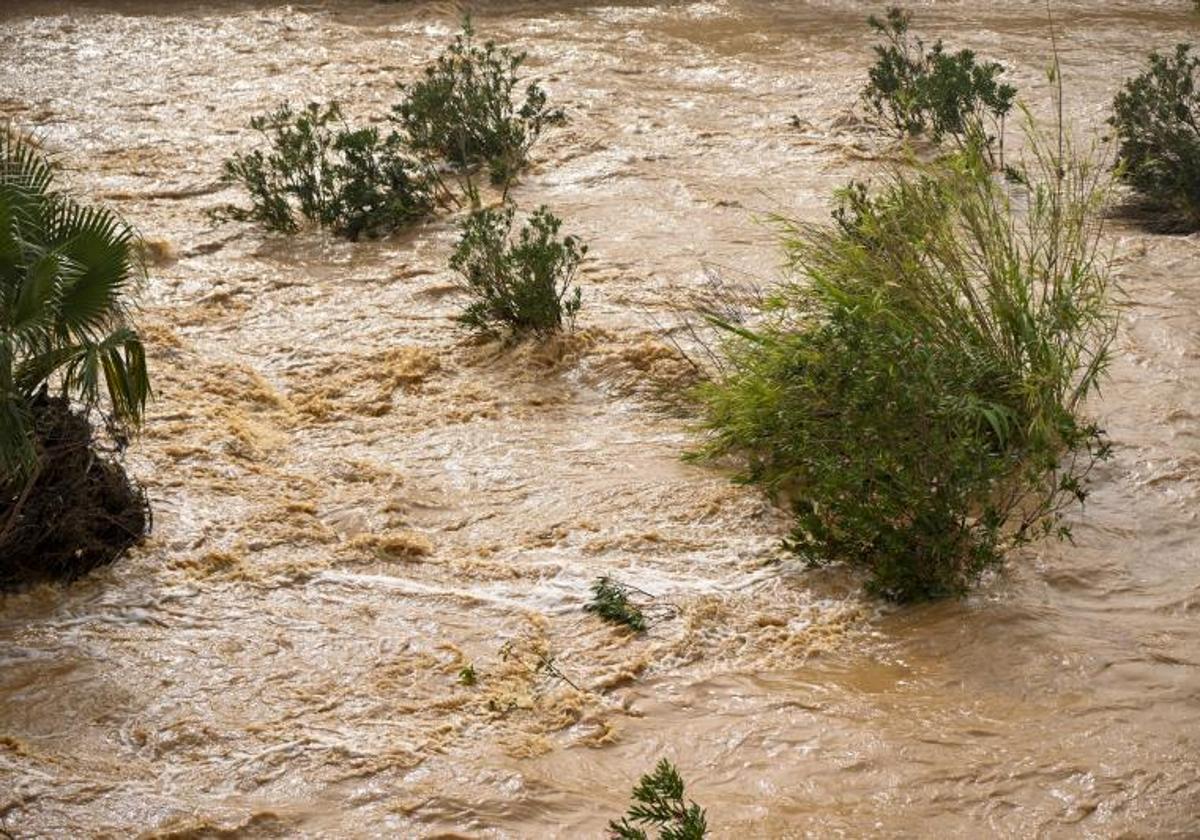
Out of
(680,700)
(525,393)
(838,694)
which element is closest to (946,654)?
(838,694)

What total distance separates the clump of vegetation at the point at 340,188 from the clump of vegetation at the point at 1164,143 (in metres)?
4.06

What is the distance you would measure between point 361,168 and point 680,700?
17.3 ft

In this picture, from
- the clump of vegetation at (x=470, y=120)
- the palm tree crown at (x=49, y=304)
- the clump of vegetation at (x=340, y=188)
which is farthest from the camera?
the clump of vegetation at (x=470, y=120)

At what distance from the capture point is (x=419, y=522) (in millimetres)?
6391

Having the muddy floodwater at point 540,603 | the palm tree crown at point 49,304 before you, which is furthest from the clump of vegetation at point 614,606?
the palm tree crown at point 49,304

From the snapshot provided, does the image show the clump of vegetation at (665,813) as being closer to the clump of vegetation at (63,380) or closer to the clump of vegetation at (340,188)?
the clump of vegetation at (63,380)

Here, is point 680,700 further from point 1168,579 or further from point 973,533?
point 1168,579

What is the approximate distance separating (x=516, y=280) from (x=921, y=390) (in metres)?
2.82

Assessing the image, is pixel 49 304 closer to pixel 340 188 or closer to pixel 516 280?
pixel 516 280

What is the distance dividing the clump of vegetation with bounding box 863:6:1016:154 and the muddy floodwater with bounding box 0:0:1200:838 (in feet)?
1.77

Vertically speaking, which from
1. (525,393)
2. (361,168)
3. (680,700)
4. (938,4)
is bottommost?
(680,700)

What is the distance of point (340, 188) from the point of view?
31.6 feet

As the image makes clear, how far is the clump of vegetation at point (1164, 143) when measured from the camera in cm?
891

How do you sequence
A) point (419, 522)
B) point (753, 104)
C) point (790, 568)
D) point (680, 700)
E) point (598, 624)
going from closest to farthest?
point (680, 700), point (598, 624), point (790, 568), point (419, 522), point (753, 104)
